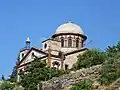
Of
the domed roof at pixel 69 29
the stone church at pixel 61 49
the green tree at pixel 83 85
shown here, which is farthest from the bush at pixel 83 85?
the domed roof at pixel 69 29

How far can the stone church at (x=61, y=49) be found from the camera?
199ft

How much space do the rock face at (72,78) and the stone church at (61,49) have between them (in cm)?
3513

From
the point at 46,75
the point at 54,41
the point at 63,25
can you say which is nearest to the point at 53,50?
the point at 54,41

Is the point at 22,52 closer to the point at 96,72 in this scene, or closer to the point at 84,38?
the point at 84,38

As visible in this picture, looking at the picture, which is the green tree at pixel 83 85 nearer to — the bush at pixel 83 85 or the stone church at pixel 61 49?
the bush at pixel 83 85

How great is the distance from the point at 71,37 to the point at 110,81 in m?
44.3

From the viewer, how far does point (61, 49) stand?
62.9 m

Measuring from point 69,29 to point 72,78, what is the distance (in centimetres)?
4161

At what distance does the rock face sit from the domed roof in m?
39.5

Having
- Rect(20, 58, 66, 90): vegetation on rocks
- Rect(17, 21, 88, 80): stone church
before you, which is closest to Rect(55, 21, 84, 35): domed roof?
Rect(17, 21, 88, 80): stone church

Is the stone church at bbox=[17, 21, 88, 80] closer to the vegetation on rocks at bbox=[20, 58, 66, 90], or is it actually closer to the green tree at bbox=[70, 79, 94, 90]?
the vegetation on rocks at bbox=[20, 58, 66, 90]

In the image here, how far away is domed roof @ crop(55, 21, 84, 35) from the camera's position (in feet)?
210

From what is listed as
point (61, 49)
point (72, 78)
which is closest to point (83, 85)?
point (72, 78)

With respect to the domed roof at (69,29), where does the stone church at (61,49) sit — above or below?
below
